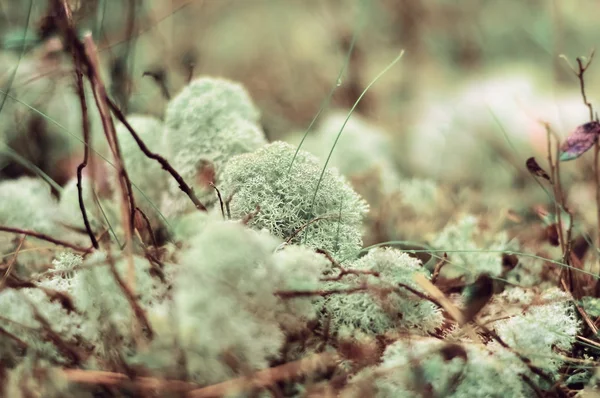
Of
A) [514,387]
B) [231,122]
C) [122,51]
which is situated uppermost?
[122,51]

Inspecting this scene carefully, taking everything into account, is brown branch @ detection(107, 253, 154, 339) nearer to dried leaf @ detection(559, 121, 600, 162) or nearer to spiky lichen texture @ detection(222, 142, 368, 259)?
spiky lichen texture @ detection(222, 142, 368, 259)

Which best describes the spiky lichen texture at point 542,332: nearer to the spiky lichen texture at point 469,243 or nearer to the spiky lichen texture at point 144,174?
the spiky lichen texture at point 469,243

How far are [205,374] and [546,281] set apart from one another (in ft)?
1.70

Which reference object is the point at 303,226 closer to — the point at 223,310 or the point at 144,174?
the point at 223,310

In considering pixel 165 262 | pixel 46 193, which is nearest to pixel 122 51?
pixel 46 193

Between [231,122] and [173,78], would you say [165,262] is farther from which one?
[173,78]

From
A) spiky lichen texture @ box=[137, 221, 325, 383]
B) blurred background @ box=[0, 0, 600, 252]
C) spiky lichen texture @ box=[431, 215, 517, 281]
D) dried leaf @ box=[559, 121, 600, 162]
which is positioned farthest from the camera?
blurred background @ box=[0, 0, 600, 252]

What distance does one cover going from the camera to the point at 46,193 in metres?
0.89

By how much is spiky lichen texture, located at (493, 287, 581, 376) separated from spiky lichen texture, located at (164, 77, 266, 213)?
0.37m

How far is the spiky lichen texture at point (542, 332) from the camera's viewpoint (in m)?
0.55

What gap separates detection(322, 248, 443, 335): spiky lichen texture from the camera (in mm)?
534

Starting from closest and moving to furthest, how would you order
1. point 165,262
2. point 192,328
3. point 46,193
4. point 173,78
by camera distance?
point 192,328 → point 165,262 → point 46,193 → point 173,78

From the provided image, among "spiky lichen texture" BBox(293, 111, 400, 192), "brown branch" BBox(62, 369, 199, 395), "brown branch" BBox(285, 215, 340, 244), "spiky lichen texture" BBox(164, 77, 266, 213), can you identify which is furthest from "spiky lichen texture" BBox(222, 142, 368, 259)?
"spiky lichen texture" BBox(293, 111, 400, 192)

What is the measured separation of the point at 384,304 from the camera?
1.73 feet
